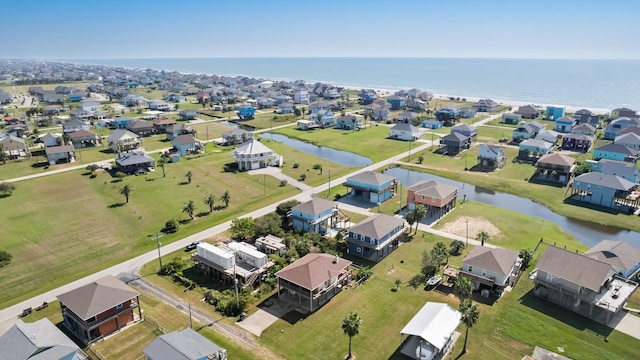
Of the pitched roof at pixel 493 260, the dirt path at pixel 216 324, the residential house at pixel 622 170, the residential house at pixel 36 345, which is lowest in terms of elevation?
the dirt path at pixel 216 324

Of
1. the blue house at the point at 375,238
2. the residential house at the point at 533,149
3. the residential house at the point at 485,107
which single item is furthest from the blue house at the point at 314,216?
the residential house at the point at 485,107

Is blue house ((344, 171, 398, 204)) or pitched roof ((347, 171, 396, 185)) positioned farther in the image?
pitched roof ((347, 171, 396, 185))

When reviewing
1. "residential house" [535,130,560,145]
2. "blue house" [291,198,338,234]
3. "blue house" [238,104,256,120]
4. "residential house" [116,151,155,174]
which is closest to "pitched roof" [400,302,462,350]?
"blue house" [291,198,338,234]

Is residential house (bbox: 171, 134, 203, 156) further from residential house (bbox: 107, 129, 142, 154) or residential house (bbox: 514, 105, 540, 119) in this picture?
residential house (bbox: 514, 105, 540, 119)

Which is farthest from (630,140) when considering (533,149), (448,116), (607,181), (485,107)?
(485,107)

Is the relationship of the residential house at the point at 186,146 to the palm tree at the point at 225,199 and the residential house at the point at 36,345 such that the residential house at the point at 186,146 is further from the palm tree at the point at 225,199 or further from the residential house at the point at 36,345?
the residential house at the point at 36,345

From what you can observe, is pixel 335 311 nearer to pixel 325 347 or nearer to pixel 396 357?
pixel 325 347

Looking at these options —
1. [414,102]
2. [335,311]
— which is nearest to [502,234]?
[335,311]
